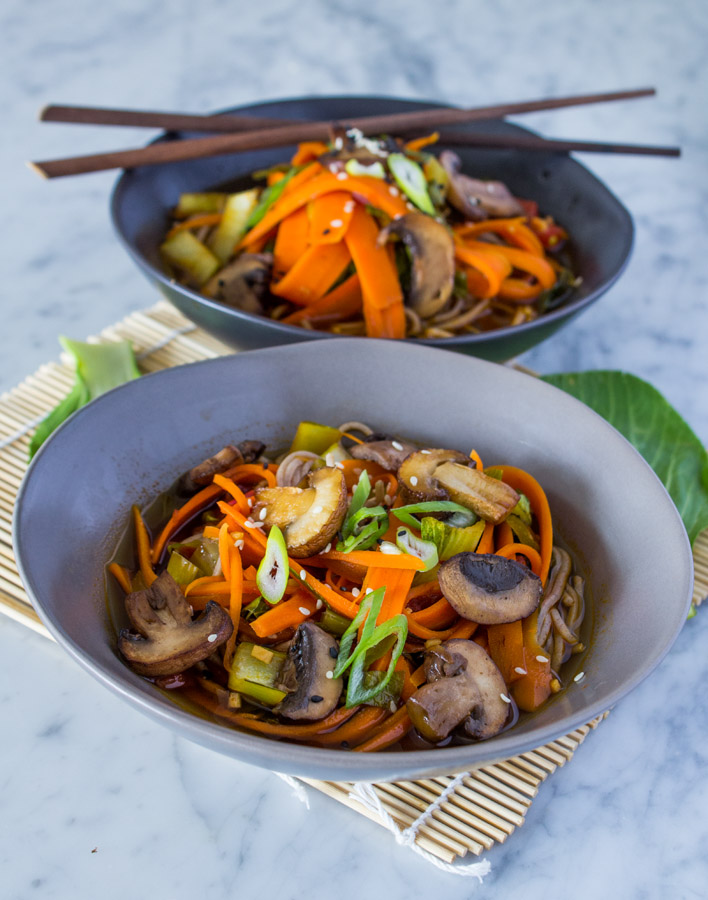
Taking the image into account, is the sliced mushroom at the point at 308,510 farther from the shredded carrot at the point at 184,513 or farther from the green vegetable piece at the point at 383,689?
the green vegetable piece at the point at 383,689

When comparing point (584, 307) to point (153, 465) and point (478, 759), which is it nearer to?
point (153, 465)

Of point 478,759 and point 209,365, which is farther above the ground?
point 209,365

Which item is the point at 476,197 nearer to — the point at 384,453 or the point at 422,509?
the point at 384,453

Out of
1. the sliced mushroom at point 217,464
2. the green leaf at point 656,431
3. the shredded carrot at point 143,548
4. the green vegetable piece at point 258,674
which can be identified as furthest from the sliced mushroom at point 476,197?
the green vegetable piece at point 258,674

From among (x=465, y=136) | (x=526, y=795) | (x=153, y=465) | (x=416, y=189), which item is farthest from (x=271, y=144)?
(x=526, y=795)

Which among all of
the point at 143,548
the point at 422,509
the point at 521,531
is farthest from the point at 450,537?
the point at 143,548
